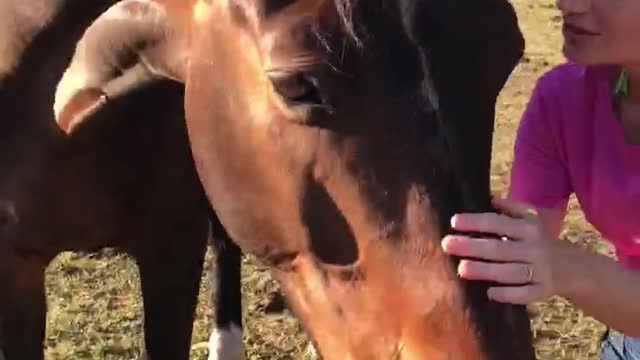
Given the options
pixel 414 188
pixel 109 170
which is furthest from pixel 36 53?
pixel 414 188

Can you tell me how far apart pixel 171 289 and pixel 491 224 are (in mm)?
1925

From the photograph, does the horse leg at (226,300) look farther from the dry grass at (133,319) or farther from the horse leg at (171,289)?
the horse leg at (171,289)

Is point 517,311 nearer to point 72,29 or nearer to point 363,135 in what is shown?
point 363,135

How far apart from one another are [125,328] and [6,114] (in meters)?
1.50

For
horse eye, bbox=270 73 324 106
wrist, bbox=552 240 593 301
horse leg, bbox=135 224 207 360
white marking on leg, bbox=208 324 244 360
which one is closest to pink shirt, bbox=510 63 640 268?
wrist, bbox=552 240 593 301

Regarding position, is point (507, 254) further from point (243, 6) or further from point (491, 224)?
point (243, 6)

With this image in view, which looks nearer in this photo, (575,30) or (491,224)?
(491,224)

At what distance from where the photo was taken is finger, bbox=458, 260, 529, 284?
Answer: 5.45 ft

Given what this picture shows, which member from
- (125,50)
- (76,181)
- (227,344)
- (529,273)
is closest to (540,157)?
(529,273)

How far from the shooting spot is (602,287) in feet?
6.26

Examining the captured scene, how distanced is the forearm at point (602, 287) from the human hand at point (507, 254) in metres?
0.09

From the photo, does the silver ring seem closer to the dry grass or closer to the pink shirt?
the pink shirt

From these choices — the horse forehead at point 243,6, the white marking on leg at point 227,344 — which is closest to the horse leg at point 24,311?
the white marking on leg at point 227,344

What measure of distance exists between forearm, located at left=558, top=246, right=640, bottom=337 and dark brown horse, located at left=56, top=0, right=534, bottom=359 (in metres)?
0.14
